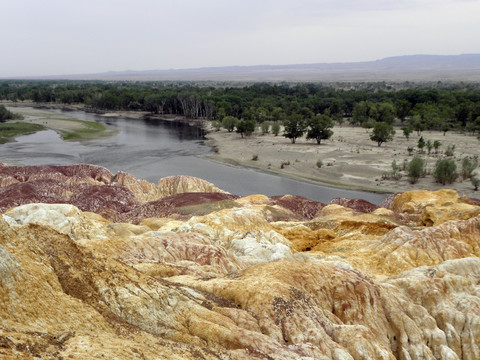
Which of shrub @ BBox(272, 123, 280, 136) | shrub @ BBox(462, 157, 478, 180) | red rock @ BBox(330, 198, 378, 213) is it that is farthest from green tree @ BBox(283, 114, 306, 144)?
red rock @ BBox(330, 198, 378, 213)

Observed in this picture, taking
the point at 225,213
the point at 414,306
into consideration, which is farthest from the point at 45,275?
the point at 225,213

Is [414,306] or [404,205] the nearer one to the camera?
[414,306]

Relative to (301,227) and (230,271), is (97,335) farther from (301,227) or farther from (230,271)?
(301,227)

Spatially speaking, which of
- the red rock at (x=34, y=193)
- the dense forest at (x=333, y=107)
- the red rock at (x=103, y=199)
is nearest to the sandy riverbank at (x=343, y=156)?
the dense forest at (x=333, y=107)

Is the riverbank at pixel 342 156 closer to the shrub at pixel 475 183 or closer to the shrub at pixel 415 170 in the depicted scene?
the shrub at pixel 475 183

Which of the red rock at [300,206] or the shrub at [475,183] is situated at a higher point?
the red rock at [300,206]

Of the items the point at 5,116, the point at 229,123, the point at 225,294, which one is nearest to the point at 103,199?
the point at 225,294

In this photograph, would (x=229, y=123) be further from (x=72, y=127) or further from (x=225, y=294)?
(x=225, y=294)
